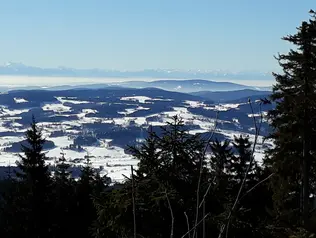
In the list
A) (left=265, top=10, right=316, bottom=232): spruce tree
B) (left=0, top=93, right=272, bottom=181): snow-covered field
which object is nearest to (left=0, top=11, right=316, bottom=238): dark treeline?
(left=265, top=10, right=316, bottom=232): spruce tree

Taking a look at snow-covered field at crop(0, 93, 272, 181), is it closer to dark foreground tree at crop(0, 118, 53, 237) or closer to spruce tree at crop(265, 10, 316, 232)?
dark foreground tree at crop(0, 118, 53, 237)

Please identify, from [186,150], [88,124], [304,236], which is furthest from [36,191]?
[88,124]

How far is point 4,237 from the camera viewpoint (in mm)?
16641

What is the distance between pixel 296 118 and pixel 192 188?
5410 mm

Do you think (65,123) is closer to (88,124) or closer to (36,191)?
(88,124)

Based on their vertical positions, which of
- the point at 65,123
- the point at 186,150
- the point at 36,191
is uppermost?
the point at 186,150

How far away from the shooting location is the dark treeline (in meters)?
8.49

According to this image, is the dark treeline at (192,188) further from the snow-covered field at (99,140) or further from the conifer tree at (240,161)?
the snow-covered field at (99,140)

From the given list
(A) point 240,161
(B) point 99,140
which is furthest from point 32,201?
(B) point 99,140

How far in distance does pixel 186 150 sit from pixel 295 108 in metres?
4.97

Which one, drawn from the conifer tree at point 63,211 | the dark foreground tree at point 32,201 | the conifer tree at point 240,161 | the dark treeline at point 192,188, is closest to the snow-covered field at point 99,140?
the conifer tree at point 240,161

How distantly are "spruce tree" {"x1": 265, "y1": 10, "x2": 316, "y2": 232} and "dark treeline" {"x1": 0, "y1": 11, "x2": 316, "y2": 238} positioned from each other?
3cm

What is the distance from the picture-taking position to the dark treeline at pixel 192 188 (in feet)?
27.9

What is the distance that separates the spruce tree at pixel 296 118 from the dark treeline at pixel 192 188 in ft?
0.09
